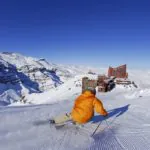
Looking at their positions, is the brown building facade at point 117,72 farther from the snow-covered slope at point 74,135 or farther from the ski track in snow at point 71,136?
the ski track in snow at point 71,136

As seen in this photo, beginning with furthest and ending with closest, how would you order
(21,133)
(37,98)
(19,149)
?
(37,98), (21,133), (19,149)

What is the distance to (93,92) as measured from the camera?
6.94m

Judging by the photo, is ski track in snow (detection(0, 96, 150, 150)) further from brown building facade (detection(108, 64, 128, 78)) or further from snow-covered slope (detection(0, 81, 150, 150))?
brown building facade (detection(108, 64, 128, 78))

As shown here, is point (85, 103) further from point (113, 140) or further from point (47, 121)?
point (47, 121)

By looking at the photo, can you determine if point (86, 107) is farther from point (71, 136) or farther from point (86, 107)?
point (71, 136)

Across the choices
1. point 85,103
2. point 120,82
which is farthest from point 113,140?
point 120,82

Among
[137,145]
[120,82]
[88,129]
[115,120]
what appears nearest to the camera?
[137,145]

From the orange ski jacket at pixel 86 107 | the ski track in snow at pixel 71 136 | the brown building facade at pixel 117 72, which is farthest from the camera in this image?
the brown building facade at pixel 117 72

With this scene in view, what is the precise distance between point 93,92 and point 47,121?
200cm

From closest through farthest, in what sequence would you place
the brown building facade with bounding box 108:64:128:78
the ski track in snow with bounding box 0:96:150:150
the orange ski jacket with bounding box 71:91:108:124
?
the ski track in snow with bounding box 0:96:150:150
the orange ski jacket with bounding box 71:91:108:124
the brown building facade with bounding box 108:64:128:78

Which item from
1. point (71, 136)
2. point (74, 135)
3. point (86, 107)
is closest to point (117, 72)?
point (86, 107)

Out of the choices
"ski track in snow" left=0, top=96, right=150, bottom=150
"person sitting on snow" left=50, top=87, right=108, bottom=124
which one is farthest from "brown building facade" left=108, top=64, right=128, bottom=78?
"person sitting on snow" left=50, top=87, right=108, bottom=124

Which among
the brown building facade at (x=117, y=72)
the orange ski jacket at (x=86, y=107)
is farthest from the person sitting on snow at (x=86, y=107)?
the brown building facade at (x=117, y=72)

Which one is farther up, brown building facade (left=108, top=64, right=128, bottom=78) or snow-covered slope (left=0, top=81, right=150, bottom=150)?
brown building facade (left=108, top=64, right=128, bottom=78)
